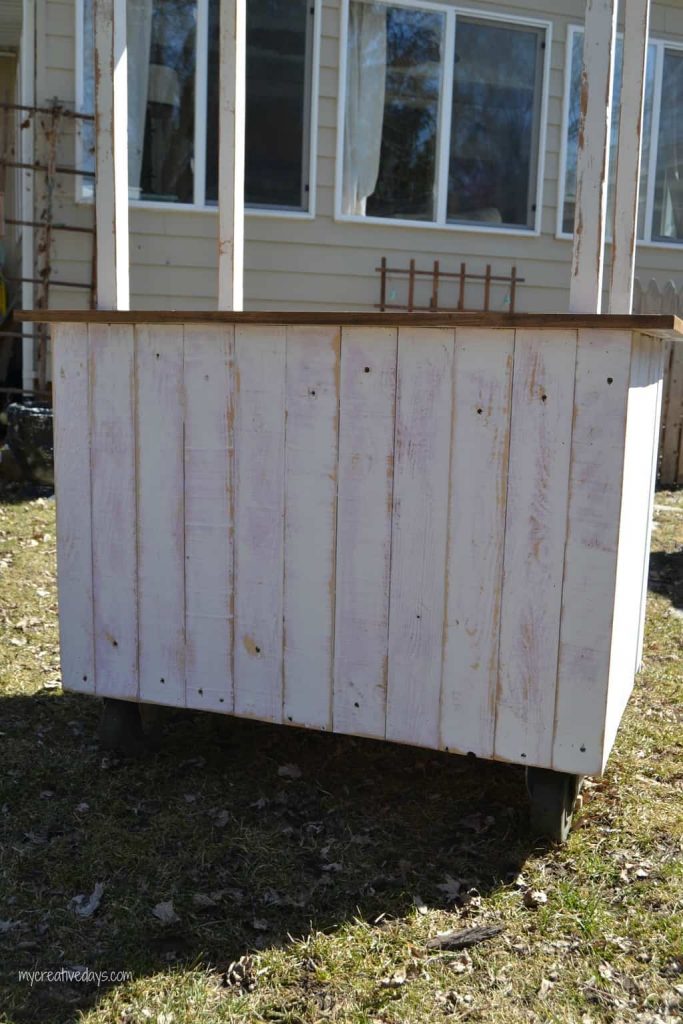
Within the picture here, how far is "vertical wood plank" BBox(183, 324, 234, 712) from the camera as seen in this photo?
2912 millimetres

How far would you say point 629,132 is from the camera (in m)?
2.81

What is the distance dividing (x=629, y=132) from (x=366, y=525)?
1.31 m

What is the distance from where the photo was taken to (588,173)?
2564 millimetres

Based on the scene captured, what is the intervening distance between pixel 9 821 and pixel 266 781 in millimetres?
756

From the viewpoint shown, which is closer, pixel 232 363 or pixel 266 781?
pixel 232 363

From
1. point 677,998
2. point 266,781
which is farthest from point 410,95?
point 677,998

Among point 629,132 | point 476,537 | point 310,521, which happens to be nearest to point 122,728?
point 310,521

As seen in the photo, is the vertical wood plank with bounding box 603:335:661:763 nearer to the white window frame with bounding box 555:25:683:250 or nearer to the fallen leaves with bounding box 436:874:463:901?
the fallen leaves with bounding box 436:874:463:901

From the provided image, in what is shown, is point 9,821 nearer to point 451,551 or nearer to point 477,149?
point 451,551

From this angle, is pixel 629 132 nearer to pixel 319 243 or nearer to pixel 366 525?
pixel 366 525

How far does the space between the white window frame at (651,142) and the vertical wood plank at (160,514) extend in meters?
6.75

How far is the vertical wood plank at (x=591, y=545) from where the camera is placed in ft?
8.07

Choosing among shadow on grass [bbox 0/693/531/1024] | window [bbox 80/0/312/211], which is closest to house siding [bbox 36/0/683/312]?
window [bbox 80/0/312/211]

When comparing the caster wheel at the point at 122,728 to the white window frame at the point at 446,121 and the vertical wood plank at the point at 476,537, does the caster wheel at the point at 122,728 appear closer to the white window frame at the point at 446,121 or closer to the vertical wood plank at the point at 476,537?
the vertical wood plank at the point at 476,537
